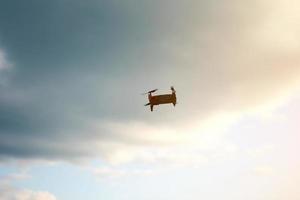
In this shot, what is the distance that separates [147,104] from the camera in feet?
270

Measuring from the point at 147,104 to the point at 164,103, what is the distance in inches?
156

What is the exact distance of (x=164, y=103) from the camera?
83.7 meters

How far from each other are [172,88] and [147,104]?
6.42m

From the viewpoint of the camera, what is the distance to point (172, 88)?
82750mm

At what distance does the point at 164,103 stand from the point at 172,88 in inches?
149
